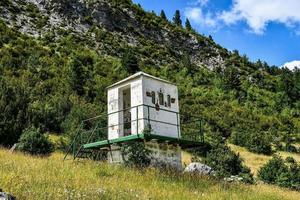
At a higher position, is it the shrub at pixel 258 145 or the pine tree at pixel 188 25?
the pine tree at pixel 188 25

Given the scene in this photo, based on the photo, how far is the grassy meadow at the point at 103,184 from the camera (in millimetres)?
10688

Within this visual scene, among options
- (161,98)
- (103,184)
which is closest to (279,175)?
(161,98)

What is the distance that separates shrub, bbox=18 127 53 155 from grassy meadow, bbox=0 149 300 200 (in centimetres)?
747

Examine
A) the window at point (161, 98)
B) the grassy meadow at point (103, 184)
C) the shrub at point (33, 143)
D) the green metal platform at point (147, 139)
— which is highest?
the window at point (161, 98)

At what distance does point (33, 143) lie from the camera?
24672 millimetres

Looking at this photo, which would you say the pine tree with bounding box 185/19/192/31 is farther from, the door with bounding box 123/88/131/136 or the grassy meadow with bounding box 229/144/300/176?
the door with bounding box 123/88/131/136

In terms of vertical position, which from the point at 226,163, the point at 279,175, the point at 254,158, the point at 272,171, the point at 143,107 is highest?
the point at 143,107

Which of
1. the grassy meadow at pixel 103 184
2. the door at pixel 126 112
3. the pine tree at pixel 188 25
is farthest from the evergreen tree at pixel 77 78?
the pine tree at pixel 188 25

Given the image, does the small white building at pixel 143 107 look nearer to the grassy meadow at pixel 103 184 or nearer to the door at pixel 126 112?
the door at pixel 126 112

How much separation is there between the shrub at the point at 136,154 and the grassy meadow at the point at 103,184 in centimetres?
100

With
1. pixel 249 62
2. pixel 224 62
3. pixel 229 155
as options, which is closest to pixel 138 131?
pixel 229 155

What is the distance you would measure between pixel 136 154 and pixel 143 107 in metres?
2.19

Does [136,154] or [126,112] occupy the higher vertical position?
[126,112]

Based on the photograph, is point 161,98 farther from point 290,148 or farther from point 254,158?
point 290,148
